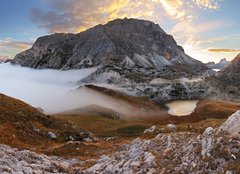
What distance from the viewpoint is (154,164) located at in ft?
109

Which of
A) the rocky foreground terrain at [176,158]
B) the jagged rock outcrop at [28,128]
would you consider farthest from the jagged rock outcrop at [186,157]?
the jagged rock outcrop at [28,128]

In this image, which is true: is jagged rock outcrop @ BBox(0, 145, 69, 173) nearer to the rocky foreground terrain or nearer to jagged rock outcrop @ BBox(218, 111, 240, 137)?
the rocky foreground terrain

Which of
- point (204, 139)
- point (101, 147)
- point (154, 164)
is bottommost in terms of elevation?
point (101, 147)

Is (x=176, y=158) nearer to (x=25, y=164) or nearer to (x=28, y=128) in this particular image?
(x=25, y=164)

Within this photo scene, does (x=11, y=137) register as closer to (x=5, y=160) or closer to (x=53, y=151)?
(x=53, y=151)

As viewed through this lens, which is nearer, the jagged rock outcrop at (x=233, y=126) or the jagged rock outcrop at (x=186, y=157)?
the jagged rock outcrop at (x=186, y=157)

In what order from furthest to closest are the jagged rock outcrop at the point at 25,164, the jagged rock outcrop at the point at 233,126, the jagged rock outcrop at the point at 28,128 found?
the jagged rock outcrop at the point at 28,128 < the jagged rock outcrop at the point at 25,164 < the jagged rock outcrop at the point at 233,126

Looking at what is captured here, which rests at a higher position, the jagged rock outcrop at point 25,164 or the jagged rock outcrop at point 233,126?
the jagged rock outcrop at point 233,126

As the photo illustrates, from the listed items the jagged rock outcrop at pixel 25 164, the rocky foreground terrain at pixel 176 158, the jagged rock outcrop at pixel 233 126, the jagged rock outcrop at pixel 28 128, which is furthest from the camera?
the jagged rock outcrop at pixel 28 128

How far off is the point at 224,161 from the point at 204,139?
4.63 meters

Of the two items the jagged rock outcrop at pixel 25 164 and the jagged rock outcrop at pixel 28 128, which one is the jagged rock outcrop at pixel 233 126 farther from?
the jagged rock outcrop at pixel 28 128

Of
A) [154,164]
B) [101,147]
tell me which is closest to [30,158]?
[154,164]

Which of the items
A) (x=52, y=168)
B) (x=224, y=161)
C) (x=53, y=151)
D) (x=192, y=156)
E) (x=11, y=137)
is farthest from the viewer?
(x=11, y=137)

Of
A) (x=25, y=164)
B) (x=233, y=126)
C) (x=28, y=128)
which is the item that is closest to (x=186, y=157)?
(x=233, y=126)
